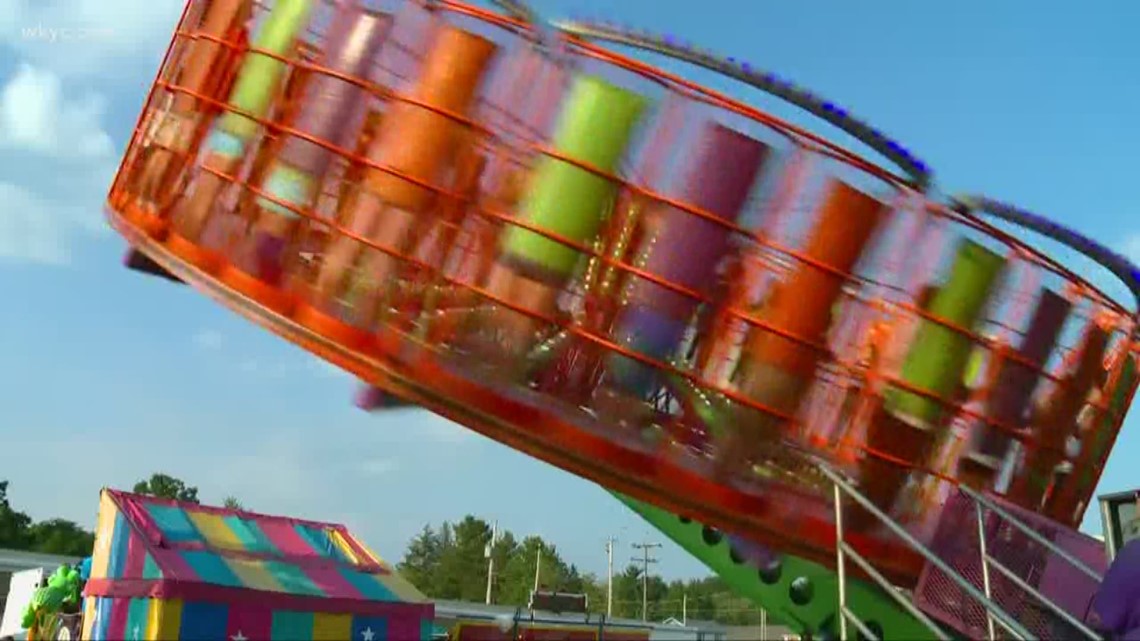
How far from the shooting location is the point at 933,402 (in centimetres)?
827

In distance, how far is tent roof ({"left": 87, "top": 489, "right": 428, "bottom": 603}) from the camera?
8.64 metres

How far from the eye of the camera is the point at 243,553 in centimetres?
939

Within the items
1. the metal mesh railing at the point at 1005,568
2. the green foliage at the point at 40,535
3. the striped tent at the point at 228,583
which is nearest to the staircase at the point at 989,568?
the metal mesh railing at the point at 1005,568

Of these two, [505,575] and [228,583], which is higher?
[228,583]

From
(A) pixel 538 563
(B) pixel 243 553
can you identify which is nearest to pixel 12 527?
(A) pixel 538 563

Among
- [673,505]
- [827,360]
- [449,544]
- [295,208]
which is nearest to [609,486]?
[673,505]

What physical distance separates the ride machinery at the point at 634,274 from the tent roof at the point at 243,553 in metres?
2.16

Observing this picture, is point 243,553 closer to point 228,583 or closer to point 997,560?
point 228,583

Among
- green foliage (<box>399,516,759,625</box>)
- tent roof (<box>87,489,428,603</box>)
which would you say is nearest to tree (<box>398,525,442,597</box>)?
green foliage (<box>399,516,759,625</box>)

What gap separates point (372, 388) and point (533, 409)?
5.75ft

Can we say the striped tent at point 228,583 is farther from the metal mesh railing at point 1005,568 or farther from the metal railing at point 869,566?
the metal mesh railing at point 1005,568

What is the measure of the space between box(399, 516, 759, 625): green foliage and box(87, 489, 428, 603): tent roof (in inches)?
2416

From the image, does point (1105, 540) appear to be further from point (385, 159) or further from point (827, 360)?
point (385, 159)

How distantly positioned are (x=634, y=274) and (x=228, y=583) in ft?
13.7
